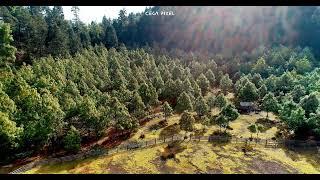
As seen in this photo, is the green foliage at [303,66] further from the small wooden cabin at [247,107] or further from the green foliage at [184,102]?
the green foliage at [184,102]

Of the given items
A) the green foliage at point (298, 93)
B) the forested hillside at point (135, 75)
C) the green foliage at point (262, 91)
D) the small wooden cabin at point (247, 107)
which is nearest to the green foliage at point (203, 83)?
the forested hillside at point (135, 75)

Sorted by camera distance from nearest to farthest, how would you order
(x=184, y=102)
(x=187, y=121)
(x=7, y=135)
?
(x=7, y=135), (x=187, y=121), (x=184, y=102)

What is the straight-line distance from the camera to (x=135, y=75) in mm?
62250

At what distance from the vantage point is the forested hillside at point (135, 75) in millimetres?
43556

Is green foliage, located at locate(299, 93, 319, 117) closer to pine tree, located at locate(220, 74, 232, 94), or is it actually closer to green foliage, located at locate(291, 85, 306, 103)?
green foliage, located at locate(291, 85, 306, 103)

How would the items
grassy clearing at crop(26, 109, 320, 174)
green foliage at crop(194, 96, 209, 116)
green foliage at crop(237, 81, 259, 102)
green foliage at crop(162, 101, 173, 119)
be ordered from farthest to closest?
green foliage at crop(237, 81, 259, 102)
green foliage at crop(194, 96, 209, 116)
green foliage at crop(162, 101, 173, 119)
grassy clearing at crop(26, 109, 320, 174)

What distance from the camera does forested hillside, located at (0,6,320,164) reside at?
143 ft

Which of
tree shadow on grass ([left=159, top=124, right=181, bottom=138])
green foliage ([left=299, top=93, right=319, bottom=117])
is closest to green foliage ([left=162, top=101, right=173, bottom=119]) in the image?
tree shadow on grass ([left=159, top=124, right=181, bottom=138])

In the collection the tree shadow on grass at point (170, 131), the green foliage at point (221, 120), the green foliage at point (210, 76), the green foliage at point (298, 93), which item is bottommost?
the tree shadow on grass at point (170, 131)

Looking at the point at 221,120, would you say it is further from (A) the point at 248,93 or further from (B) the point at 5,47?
(B) the point at 5,47

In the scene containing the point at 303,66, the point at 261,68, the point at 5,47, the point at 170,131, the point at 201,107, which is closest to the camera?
the point at 170,131

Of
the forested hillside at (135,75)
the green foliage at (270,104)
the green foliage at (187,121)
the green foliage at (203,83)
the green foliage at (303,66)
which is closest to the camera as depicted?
the forested hillside at (135,75)

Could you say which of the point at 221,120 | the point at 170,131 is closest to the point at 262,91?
the point at 221,120

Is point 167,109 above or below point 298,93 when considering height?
below
